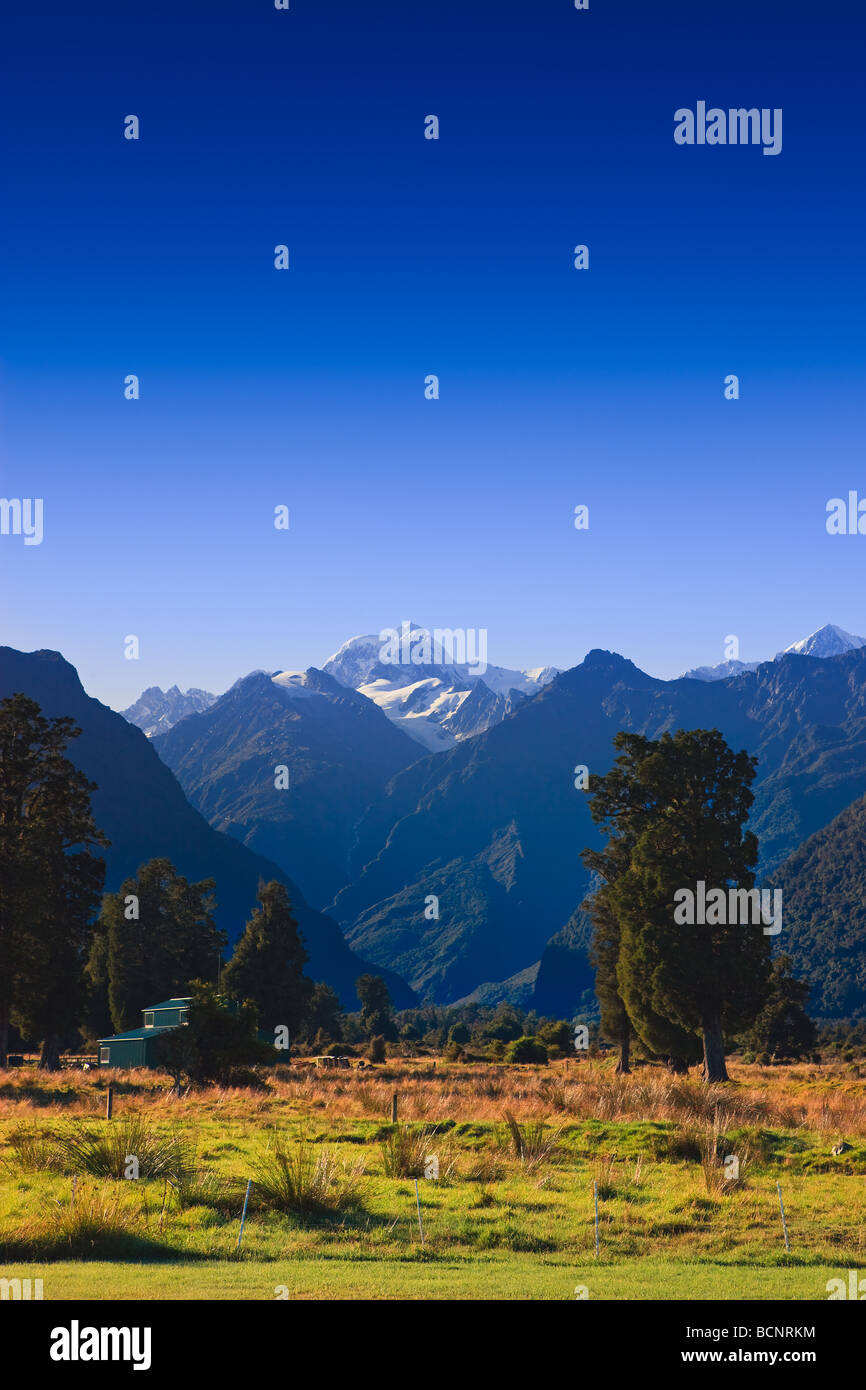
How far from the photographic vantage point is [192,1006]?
39.8 metres

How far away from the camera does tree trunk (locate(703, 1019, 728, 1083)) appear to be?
42.0 m

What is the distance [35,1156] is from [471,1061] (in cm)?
5149

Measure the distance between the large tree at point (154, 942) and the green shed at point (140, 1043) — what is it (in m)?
6.62

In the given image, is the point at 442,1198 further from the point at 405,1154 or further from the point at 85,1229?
the point at 85,1229

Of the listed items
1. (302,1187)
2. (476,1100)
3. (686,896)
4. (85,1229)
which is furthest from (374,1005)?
(85,1229)

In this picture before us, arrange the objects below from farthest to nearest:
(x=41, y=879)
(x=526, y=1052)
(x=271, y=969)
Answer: (x=526, y=1052) < (x=271, y=969) < (x=41, y=879)

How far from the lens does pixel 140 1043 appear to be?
183 ft

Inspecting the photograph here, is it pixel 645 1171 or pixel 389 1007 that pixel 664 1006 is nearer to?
pixel 645 1171

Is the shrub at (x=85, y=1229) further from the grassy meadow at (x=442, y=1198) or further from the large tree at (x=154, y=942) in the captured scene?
the large tree at (x=154, y=942)

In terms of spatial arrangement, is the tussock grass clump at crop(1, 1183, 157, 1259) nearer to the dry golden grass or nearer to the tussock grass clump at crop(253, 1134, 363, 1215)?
the tussock grass clump at crop(253, 1134, 363, 1215)

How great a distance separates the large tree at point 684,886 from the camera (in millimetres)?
40906

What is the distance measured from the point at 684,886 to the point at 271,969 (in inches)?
1280

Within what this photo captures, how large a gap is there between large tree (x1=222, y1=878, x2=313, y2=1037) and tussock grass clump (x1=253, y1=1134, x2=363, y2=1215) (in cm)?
4806
